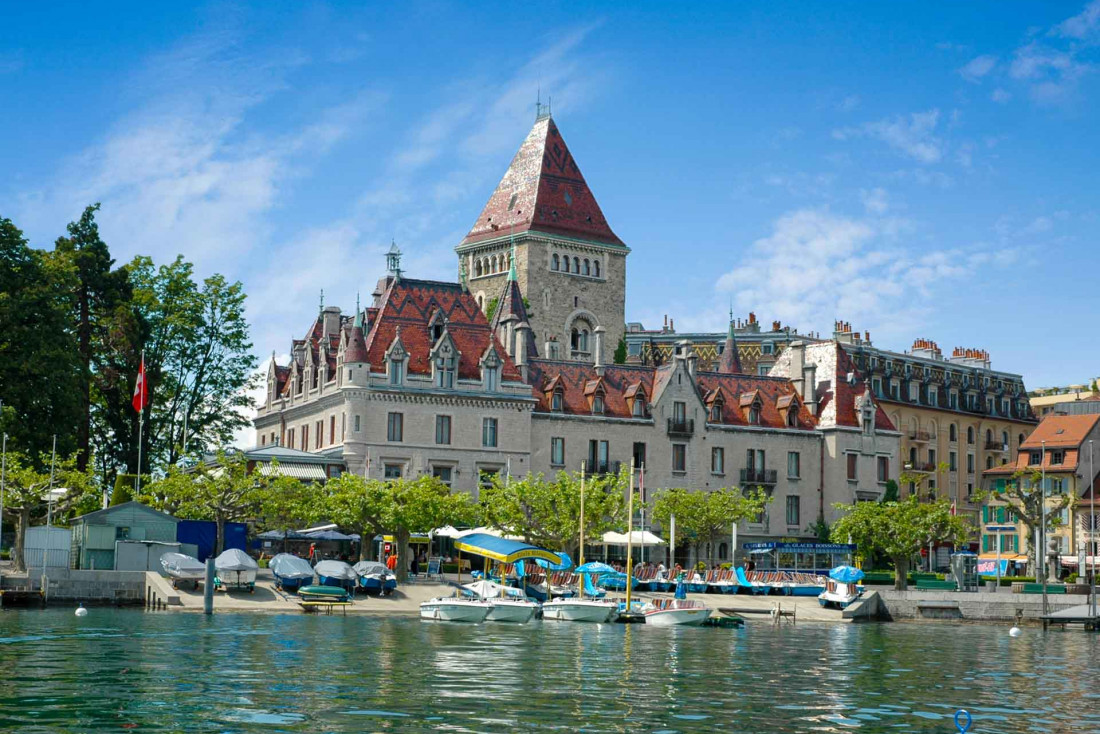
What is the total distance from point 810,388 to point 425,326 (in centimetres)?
2893

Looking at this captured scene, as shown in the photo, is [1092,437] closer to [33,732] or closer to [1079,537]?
[1079,537]

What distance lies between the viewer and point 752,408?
344 ft

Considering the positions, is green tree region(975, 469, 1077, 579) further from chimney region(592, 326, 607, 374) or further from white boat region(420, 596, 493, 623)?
white boat region(420, 596, 493, 623)

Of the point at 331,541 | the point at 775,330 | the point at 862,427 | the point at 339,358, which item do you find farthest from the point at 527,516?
the point at 775,330

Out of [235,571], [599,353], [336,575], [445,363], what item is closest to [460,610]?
[336,575]

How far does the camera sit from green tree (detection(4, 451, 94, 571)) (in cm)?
7138

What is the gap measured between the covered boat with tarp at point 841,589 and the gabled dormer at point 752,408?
82.3 ft

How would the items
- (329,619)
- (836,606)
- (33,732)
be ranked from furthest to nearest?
(836,606) < (329,619) < (33,732)

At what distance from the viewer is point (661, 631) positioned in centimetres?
6200

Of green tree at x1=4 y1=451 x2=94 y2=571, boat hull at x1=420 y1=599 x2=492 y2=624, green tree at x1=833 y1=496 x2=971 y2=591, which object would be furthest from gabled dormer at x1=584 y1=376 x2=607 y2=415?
boat hull at x1=420 y1=599 x2=492 y2=624

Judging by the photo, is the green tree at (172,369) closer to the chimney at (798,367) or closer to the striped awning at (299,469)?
the striped awning at (299,469)

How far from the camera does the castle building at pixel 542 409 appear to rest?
92438 millimetres

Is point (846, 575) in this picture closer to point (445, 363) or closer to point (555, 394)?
point (555, 394)

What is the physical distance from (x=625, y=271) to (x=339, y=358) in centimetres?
3946
